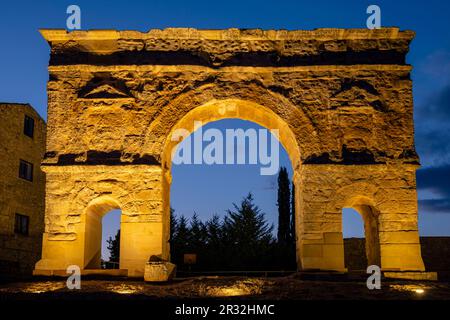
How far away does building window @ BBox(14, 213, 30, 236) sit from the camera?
19.8m

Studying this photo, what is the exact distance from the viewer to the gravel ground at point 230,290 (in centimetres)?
883

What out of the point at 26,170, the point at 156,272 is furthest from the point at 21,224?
the point at 156,272

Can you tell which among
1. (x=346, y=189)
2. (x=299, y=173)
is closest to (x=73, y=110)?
(x=299, y=173)

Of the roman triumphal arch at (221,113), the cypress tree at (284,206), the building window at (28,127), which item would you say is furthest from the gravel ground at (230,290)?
the cypress tree at (284,206)

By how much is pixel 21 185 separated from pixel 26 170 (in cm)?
73

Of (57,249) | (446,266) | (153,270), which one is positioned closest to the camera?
(153,270)

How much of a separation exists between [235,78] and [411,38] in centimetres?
431

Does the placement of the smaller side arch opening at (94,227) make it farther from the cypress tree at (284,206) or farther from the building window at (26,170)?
the cypress tree at (284,206)

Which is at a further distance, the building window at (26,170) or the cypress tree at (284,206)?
the cypress tree at (284,206)

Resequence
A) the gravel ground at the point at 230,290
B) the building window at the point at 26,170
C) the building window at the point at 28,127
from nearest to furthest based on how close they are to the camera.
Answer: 1. the gravel ground at the point at 230,290
2. the building window at the point at 26,170
3. the building window at the point at 28,127

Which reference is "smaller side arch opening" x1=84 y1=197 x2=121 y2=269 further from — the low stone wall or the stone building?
the low stone wall

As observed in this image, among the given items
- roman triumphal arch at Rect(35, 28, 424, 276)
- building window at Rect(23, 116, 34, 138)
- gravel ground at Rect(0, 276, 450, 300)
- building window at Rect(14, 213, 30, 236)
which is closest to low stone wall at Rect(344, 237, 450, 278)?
roman triumphal arch at Rect(35, 28, 424, 276)

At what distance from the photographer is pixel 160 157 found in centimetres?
1224

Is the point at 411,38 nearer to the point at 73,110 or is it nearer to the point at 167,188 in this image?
the point at 167,188
